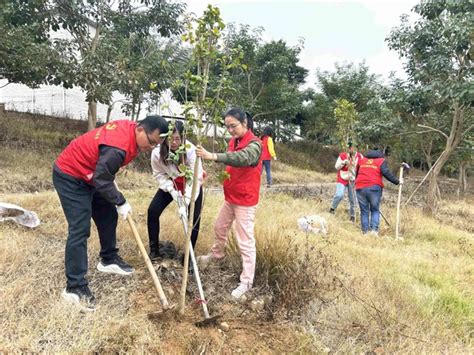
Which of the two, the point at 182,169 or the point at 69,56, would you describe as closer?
the point at 182,169

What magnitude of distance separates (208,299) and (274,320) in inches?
21.1

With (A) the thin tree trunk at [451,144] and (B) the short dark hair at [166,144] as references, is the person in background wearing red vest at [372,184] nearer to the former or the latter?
(A) the thin tree trunk at [451,144]

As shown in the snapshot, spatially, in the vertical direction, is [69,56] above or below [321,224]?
above

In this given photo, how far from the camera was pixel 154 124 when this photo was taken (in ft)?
8.48

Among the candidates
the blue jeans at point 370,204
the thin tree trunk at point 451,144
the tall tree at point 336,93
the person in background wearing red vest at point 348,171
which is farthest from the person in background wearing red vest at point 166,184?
the tall tree at point 336,93

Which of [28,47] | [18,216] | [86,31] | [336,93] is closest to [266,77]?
[336,93]

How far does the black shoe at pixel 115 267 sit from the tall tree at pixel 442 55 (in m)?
6.37

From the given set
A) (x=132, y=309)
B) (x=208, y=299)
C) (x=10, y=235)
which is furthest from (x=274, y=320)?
(x=10, y=235)

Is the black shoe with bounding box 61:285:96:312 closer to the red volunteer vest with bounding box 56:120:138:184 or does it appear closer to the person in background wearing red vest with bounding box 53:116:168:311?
Answer: the person in background wearing red vest with bounding box 53:116:168:311

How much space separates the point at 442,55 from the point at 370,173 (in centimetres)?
358

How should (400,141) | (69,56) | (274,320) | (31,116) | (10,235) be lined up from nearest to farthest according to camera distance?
(274,320)
(10,235)
(69,56)
(31,116)
(400,141)

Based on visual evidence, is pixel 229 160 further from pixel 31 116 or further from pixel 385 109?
pixel 31 116

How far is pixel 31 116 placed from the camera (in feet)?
40.1

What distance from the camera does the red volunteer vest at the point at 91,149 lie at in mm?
2586
